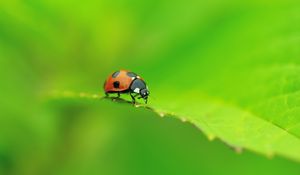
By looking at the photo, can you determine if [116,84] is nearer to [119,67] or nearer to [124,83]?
[124,83]

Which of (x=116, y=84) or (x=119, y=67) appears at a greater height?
(x=119, y=67)

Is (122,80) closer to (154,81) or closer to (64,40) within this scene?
(154,81)

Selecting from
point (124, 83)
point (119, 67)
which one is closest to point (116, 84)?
point (124, 83)

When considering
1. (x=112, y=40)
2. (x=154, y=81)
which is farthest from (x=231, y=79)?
(x=112, y=40)
